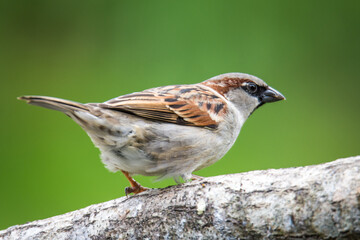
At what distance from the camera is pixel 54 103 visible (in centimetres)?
240

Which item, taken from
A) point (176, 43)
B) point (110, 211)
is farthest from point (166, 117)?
point (176, 43)

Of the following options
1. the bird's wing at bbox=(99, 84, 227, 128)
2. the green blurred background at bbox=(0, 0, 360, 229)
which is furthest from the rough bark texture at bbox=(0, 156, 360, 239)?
the green blurred background at bbox=(0, 0, 360, 229)

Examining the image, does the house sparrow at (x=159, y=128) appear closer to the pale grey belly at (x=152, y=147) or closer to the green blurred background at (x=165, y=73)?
the pale grey belly at (x=152, y=147)

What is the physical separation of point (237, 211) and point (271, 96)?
1428 mm

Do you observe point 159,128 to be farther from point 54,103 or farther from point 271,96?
point 271,96

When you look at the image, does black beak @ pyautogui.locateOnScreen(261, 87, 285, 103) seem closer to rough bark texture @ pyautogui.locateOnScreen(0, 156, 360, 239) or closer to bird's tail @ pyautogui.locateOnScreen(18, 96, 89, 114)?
rough bark texture @ pyautogui.locateOnScreen(0, 156, 360, 239)

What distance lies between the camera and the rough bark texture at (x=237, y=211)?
1.86 meters

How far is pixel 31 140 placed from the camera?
3.83 metres

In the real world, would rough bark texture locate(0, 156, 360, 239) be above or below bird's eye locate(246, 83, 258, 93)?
below

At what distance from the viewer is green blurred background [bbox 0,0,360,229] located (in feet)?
11.8

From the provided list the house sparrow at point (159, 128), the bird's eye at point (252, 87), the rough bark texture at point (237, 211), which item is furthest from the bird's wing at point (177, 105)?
the rough bark texture at point (237, 211)

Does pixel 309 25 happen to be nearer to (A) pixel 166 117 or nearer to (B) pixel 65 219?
(A) pixel 166 117

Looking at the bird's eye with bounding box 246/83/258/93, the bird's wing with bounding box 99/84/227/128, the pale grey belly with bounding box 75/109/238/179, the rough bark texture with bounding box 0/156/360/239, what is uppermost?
the bird's eye with bounding box 246/83/258/93

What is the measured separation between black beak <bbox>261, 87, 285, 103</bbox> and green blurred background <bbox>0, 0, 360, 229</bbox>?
9.6 inches
